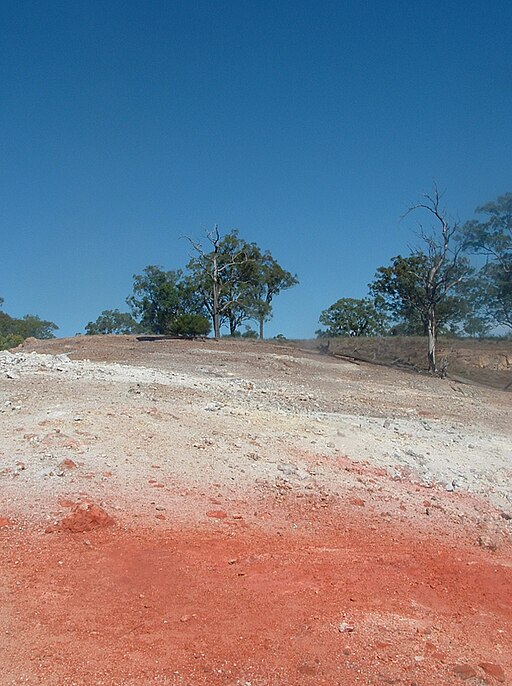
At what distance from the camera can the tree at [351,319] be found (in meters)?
48.0

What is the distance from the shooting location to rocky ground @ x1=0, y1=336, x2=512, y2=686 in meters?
3.79

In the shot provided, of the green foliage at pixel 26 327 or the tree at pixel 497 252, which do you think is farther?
the green foliage at pixel 26 327

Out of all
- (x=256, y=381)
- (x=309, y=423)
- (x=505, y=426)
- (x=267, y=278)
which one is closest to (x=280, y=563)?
Answer: (x=309, y=423)

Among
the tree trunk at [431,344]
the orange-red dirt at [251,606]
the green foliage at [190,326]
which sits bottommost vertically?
the orange-red dirt at [251,606]

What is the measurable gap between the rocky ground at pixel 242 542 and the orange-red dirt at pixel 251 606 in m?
0.02

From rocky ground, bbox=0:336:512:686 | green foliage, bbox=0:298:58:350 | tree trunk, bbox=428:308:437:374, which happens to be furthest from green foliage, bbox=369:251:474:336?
green foliage, bbox=0:298:58:350

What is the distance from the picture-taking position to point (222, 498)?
21.3 ft

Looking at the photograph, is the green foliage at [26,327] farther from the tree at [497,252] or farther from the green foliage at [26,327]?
the tree at [497,252]

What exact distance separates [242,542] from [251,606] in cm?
114

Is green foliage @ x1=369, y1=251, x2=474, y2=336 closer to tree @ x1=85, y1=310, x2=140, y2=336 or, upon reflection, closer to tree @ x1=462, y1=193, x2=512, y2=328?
tree @ x1=462, y1=193, x2=512, y2=328

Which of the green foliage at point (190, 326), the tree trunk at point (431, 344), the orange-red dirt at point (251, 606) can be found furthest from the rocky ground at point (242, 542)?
the green foliage at point (190, 326)

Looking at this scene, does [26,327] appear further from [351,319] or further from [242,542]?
[242,542]

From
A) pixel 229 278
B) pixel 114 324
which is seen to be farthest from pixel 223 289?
pixel 114 324

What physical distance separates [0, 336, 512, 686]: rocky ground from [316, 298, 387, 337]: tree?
122ft
